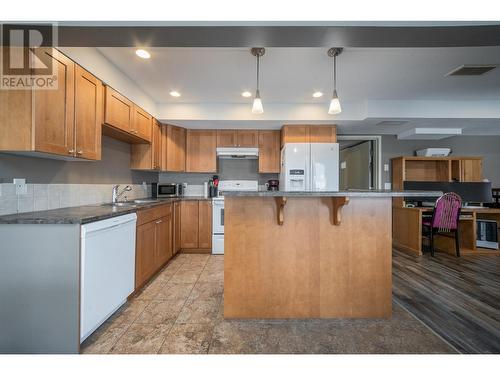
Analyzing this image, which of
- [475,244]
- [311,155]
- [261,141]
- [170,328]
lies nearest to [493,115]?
[475,244]

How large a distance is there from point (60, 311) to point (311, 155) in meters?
3.30

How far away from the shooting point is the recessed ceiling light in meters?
2.15

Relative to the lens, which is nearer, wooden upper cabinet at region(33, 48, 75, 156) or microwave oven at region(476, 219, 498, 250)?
wooden upper cabinet at region(33, 48, 75, 156)

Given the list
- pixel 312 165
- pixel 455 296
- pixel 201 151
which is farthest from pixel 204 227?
pixel 455 296

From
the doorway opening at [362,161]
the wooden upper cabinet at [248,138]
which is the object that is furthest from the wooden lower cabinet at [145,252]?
the doorway opening at [362,161]

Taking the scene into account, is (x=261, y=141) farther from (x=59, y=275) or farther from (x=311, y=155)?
(x=59, y=275)

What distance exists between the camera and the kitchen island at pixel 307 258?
1.91 m

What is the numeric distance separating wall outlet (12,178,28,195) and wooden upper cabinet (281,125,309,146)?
3.13m

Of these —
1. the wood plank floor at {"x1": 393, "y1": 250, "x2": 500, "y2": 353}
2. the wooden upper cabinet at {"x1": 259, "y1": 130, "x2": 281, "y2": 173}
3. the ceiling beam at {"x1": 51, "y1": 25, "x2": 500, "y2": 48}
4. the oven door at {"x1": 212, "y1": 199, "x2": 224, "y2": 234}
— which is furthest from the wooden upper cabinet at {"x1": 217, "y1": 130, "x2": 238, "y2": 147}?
the wood plank floor at {"x1": 393, "y1": 250, "x2": 500, "y2": 353}

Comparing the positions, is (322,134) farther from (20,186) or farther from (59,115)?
(20,186)

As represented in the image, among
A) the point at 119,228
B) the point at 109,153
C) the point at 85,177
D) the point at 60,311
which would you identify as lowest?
the point at 60,311

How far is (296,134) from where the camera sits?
3680mm

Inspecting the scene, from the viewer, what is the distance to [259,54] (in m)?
2.15

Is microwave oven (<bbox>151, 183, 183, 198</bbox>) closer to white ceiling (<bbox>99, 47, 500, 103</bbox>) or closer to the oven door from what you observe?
the oven door
